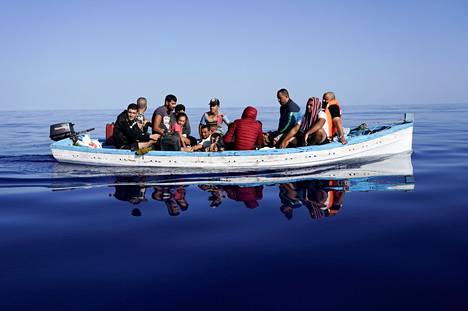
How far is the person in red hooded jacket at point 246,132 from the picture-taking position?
1111 centimetres

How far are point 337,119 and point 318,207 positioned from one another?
5.60 m

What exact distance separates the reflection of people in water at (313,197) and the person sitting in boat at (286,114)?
10.2ft

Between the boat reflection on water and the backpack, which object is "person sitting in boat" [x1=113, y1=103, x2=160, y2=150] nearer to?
the backpack

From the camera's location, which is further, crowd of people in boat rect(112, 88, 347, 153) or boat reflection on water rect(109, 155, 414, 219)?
crowd of people in boat rect(112, 88, 347, 153)

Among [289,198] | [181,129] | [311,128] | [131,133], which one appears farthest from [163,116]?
[289,198]

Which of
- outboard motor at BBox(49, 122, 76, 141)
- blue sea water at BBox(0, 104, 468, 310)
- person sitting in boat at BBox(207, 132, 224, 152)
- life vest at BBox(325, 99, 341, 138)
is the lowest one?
blue sea water at BBox(0, 104, 468, 310)

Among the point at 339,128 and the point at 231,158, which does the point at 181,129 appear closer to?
the point at 231,158

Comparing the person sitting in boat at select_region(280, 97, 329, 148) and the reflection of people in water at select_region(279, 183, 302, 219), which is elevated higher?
the person sitting in boat at select_region(280, 97, 329, 148)

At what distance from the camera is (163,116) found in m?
12.3

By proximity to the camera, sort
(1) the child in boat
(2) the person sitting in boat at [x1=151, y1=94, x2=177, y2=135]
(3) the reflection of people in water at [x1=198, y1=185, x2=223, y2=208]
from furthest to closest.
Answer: (2) the person sitting in boat at [x1=151, y1=94, x2=177, y2=135] < (1) the child in boat < (3) the reflection of people in water at [x1=198, y1=185, x2=223, y2=208]

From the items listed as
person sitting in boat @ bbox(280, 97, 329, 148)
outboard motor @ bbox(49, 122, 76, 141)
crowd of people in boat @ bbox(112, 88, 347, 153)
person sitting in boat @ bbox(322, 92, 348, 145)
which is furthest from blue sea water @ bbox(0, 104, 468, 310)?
outboard motor @ bbox(49, 122, 76, 141)

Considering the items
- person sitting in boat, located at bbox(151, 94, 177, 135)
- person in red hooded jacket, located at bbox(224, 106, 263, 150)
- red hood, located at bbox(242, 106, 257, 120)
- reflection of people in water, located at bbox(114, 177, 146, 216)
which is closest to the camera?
reflection of people in water, located at bbox(114, 177, 146, 216)

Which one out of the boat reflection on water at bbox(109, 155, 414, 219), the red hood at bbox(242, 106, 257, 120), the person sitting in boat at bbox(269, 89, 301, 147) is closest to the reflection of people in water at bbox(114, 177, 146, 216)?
the boat reflection on water at bbox(109, 155, 414, 219)

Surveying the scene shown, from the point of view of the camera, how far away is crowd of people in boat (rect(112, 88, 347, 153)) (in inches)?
458
